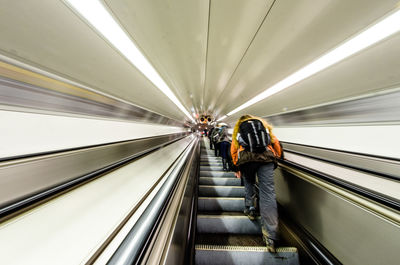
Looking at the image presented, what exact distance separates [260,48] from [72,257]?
7.97 ft

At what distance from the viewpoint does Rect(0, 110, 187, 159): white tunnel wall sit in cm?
66

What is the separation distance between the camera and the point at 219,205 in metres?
2.04

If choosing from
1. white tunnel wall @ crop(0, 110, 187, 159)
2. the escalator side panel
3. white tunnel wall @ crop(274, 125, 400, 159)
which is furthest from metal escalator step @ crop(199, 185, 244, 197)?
white tunnel wall @ crop(0, 110, 187, 159)

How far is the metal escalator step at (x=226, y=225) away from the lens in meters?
1.63

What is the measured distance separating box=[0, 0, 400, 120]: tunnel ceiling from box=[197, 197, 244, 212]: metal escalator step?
2.07 meters

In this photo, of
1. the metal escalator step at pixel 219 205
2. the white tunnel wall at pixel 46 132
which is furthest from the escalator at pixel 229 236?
the white tunnel wall at pixel 46 132

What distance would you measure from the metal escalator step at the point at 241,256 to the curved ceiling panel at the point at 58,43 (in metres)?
2.15

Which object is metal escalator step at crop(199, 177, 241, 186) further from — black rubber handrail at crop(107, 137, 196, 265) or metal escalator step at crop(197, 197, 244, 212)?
black rubber handrail at crop(107, 137, 196, 265)

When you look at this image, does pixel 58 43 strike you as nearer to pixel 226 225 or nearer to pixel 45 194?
pixel 45 194

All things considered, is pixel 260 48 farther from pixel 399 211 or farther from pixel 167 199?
pixel 167 199

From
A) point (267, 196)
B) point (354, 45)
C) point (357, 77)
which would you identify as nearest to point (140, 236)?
point (267, 196)

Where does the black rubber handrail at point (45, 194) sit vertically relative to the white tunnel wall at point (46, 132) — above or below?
below

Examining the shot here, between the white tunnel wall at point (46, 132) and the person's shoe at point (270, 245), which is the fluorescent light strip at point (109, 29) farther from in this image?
the person's shoe at point (270, 245)

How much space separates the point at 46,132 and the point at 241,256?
6.97 feet
